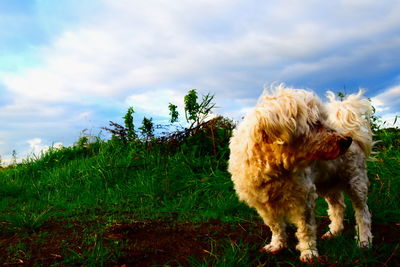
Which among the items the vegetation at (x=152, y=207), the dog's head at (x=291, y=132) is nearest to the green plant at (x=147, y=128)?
A: the vegetation at (x=152, y=207)

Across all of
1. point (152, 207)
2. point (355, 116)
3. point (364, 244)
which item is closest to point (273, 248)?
point (364, 244)

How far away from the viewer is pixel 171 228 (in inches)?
186

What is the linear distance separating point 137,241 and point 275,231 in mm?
1499

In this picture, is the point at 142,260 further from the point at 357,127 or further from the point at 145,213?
the point at 357,127

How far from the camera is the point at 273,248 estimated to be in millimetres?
4078

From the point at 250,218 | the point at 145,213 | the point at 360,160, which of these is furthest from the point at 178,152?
the point at 360,160

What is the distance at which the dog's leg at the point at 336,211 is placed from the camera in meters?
A: 4.84

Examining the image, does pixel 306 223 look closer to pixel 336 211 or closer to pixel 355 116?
pixel 336 211

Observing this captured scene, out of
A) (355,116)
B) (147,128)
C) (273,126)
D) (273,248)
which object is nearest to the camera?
(273,126)

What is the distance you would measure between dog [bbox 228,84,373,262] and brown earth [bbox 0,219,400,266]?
35 cm

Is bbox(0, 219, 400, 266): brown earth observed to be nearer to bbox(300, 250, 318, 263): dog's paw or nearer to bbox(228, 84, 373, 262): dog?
bbox(300, 250, 318, 263): dog's paw

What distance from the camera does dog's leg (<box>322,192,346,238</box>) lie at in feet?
15.9

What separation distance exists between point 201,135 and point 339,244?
4141 mm

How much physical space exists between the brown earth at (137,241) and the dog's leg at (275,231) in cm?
12
